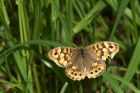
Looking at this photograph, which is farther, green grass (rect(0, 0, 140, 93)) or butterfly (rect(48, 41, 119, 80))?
green grass (rect(0, 0, 140, 93))

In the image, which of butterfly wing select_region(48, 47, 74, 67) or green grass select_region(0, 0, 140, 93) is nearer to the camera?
butterfly wing select_region(48, 47, 74, 67)

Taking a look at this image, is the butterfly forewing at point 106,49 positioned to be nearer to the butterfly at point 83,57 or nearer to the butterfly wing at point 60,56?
the butterfly at point 83,57

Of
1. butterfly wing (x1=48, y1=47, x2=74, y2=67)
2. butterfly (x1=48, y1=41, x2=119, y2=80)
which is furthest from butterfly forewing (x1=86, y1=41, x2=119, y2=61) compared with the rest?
butterfly wing (x1=48, y1=47, x2=74, y2=67)

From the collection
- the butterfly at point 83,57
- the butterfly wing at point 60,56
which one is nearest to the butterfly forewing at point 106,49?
the butterfly at point 83,57

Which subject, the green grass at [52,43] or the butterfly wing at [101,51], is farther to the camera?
the green grass at [52,43]

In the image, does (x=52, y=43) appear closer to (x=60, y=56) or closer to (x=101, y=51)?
(x=60, y=56)

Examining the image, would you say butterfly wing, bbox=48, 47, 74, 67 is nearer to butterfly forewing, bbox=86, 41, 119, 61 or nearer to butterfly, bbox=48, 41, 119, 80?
butterfly, bbox=48, 41, 119, 80
